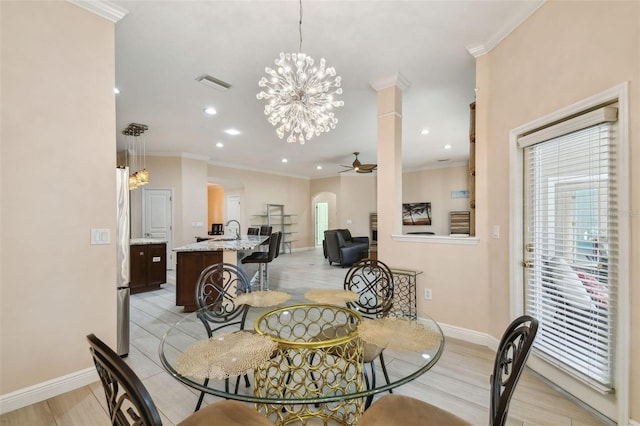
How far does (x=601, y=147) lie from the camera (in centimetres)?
180

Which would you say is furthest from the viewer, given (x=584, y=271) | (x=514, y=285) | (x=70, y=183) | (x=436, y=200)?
(x=436, y=200)

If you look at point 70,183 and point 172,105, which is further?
point 172,105

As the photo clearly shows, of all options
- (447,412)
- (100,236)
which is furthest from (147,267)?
(447,412)

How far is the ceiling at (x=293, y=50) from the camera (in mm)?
2271

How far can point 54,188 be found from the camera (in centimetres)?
203

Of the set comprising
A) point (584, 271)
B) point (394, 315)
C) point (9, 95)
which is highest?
point (9, 95)

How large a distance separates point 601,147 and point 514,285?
47.9 inches

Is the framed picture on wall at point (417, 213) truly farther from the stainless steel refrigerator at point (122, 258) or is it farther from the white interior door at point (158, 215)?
the stainless steel refrigerator at point (122, 258)

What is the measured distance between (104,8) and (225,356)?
9.00 feet

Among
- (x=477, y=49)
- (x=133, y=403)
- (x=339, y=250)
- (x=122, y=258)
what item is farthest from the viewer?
(x=339, y=250)

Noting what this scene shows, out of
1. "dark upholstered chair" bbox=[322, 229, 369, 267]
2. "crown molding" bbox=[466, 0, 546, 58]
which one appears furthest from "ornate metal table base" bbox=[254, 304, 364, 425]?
"dark upholstered chair" bbox=[322, 229, 369, 267]

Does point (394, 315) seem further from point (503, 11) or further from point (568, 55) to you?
point (503, 11)

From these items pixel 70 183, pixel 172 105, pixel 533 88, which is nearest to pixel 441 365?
pixel 533 88

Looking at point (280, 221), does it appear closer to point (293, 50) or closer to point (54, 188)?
point (293, 50)
